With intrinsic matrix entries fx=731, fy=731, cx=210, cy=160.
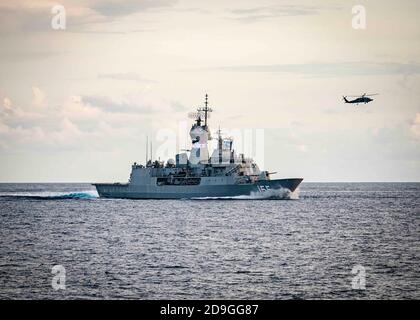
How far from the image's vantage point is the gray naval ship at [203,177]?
93750 millimetres

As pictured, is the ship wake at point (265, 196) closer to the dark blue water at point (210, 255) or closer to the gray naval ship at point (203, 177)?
the gray naval ship at point (203, 177)

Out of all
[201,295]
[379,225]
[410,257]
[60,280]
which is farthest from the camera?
[379,225]

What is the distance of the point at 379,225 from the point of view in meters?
67.0

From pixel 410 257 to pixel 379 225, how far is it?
902 inches

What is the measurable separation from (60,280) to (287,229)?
29023mm

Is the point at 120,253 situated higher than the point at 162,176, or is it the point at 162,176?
the point at 162,176

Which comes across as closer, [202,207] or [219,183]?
[202,207]

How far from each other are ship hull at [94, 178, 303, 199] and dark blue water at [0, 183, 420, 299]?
14.9 metres

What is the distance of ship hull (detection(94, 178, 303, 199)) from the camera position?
9409 centimetres

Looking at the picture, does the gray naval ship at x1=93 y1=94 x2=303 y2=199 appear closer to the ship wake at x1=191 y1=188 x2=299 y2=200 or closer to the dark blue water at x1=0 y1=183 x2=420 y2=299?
the ship wake at x1=191 y1=188 x2=299 y2=200

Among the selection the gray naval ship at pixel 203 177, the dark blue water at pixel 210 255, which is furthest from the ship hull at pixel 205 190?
the dark blue water at pixel 210 255

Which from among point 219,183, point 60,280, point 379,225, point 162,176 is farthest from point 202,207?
point 60,280
